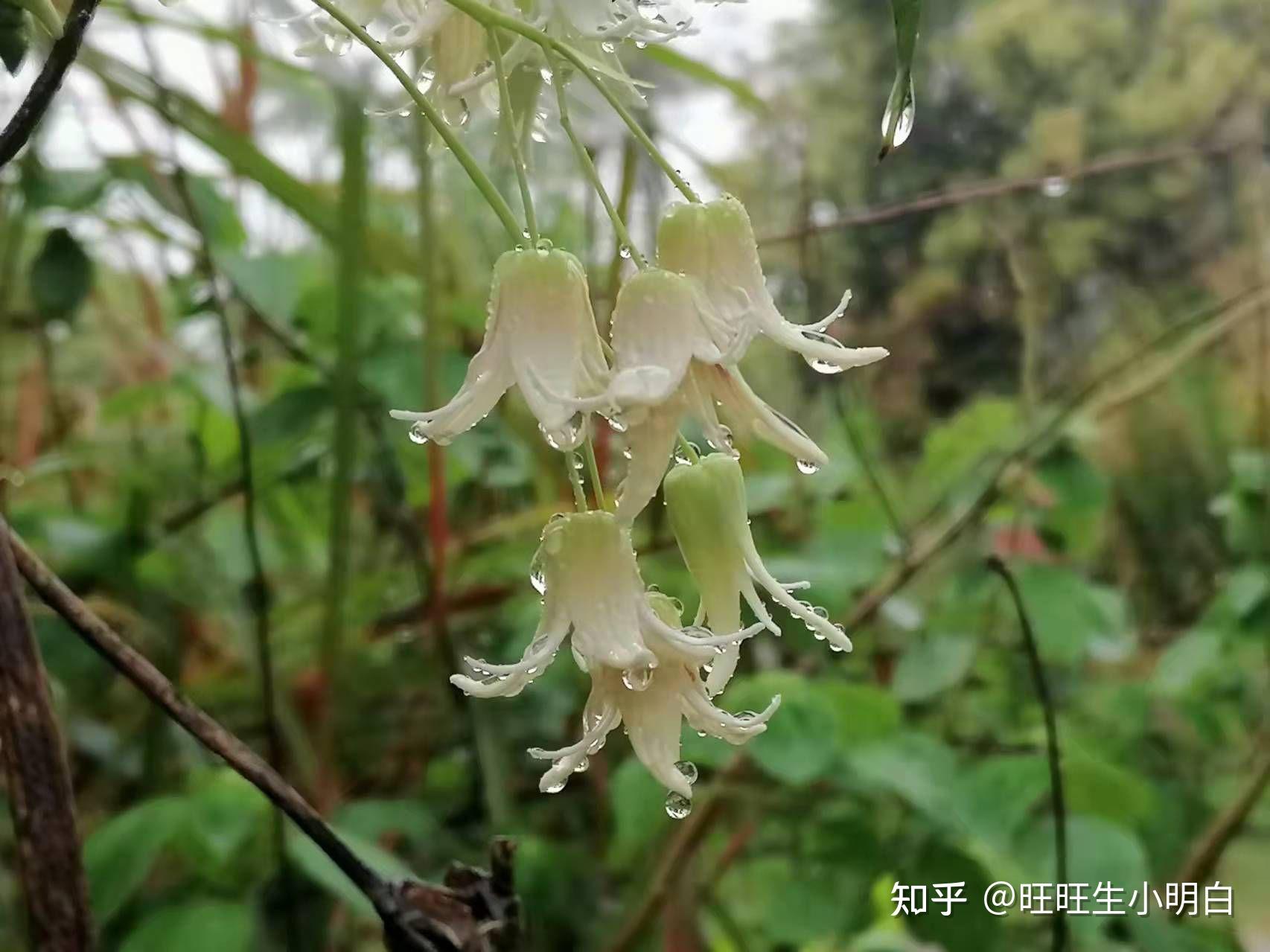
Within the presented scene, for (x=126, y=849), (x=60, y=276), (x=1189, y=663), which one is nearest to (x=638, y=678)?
(x=126, y=849)

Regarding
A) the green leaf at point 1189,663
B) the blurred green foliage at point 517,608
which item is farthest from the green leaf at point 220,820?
the green leaf at point 1189,663

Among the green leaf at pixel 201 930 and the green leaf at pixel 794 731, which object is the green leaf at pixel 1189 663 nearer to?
the green leaf at pixel 794 731

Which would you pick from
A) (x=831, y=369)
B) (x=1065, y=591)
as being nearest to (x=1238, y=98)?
(x=1065, y=591)

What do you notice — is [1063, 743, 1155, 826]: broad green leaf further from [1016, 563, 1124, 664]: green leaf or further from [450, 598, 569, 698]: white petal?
[450, 598, 569, 698]: white petal

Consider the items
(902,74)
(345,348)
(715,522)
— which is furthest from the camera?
(345,348)

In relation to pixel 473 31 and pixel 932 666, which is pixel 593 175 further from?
pixel 932 666

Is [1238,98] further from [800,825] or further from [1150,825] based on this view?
[800,825]
